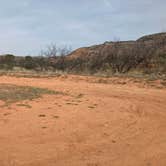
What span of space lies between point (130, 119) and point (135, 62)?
26.5m

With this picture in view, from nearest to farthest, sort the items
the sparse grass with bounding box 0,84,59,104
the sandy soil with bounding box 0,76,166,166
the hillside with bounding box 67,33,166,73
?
the sandy soil with bounding box 0,76,166,166, the sparse grass with bounding box 0,84,59,104, the hillside with bounding box 67,33,166,73

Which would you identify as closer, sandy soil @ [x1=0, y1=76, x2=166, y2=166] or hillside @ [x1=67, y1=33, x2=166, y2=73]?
sandy soil @ [x1=0, y1=76, x2=166, y2=166]

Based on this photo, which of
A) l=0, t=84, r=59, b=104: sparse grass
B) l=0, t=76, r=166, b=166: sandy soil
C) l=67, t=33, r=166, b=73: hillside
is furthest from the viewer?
l=67, t=33, r=166, b=73: hillside

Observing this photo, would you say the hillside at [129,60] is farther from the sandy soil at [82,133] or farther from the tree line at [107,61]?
the sandy soil at [82,133]

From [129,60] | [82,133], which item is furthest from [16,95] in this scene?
[129,60]

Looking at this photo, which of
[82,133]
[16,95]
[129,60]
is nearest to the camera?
[82,133]

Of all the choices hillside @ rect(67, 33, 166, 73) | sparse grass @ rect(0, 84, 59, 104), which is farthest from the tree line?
sparse grass @ rect(0, 84, 59, 104)

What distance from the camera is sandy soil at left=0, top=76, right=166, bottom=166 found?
5.80 metres

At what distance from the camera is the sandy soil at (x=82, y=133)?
5.80m

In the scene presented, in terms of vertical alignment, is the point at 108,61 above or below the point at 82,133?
above

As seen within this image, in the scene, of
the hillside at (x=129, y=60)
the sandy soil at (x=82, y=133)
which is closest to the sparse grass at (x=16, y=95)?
the sandy soil at (x=82, y=133)

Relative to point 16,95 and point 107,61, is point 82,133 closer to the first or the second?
point 16,95

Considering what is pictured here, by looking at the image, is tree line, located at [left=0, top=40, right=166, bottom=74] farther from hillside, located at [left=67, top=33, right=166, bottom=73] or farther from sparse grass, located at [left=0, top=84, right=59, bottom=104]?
sparse grass, located at [left=0, top=84, right=59, bottom=104]

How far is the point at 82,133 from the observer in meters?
7.41
